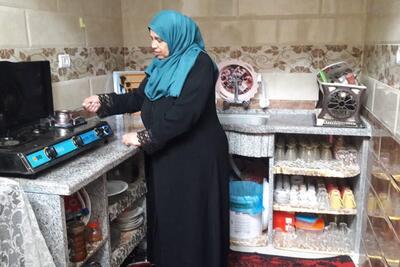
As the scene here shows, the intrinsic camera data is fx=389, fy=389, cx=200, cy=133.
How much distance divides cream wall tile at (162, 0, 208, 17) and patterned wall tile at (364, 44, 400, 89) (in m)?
1.00

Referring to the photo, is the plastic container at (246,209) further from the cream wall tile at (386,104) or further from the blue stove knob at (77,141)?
the blue stove knob at (77,141)

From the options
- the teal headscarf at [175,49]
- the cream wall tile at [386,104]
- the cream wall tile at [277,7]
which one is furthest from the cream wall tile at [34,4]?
the cream wall tile at [386,104]

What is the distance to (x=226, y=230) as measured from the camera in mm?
1823

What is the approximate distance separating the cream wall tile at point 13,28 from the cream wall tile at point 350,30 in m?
1.72

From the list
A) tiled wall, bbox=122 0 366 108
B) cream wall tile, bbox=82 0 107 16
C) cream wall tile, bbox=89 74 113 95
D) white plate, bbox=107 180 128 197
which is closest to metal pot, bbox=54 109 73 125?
white plate, bbox=107 180 128 197

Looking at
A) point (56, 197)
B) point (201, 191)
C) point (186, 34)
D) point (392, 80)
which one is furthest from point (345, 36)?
point (56, 197)

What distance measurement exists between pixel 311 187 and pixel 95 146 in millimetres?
1285

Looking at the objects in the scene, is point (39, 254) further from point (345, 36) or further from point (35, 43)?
point (345, 36)

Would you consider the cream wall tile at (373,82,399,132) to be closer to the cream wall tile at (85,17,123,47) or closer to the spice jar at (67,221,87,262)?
the spice jar at (67,221,87,262)

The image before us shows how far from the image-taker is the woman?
4.99 feet

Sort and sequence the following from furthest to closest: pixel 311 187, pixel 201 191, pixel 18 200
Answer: pixel 311 187 < pixel 201 191 < pixel 18 200

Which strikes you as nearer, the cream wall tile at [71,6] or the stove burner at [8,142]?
the stove burner at [8,142]

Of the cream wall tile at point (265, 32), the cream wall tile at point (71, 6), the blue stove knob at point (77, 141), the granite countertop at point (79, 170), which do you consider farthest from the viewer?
the cream wall tile at point (265, 32)

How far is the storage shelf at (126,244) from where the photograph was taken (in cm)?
163
